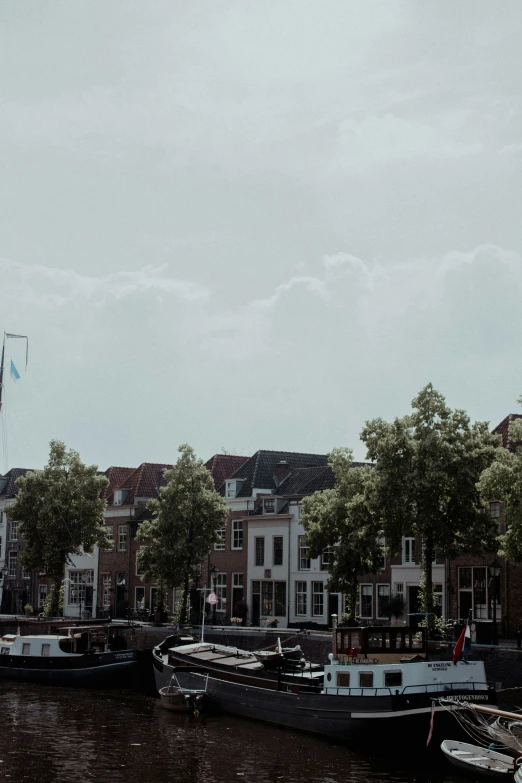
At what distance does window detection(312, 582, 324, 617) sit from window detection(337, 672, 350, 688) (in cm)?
3044

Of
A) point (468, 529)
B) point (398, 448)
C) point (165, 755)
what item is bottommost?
point (165, 755)

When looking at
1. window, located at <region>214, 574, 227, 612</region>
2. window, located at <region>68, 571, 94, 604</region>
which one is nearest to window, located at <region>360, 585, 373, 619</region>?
window, located at <region>214, 574, 227, 612</region>

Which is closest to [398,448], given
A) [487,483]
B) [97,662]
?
[487,483]

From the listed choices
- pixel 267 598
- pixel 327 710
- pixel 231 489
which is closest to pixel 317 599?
pixel 267 598

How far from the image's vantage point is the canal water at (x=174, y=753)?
27.6 meters

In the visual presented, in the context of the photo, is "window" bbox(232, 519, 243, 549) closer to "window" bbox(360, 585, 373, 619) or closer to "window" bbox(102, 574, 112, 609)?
"window" bbox(360, 585, 373, 619)

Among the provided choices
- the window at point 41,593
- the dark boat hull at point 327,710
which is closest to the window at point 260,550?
the dark boat hull at point 327,710

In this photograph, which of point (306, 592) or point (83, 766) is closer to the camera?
point (83, 766)

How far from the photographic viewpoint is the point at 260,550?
→ 7000cm

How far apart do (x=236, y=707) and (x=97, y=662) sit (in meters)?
12.3

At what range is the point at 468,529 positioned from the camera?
4600cm

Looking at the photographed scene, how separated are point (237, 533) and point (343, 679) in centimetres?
3803

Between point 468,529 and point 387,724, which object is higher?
point 468,529

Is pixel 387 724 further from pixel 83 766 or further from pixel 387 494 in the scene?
pixel 387 494
